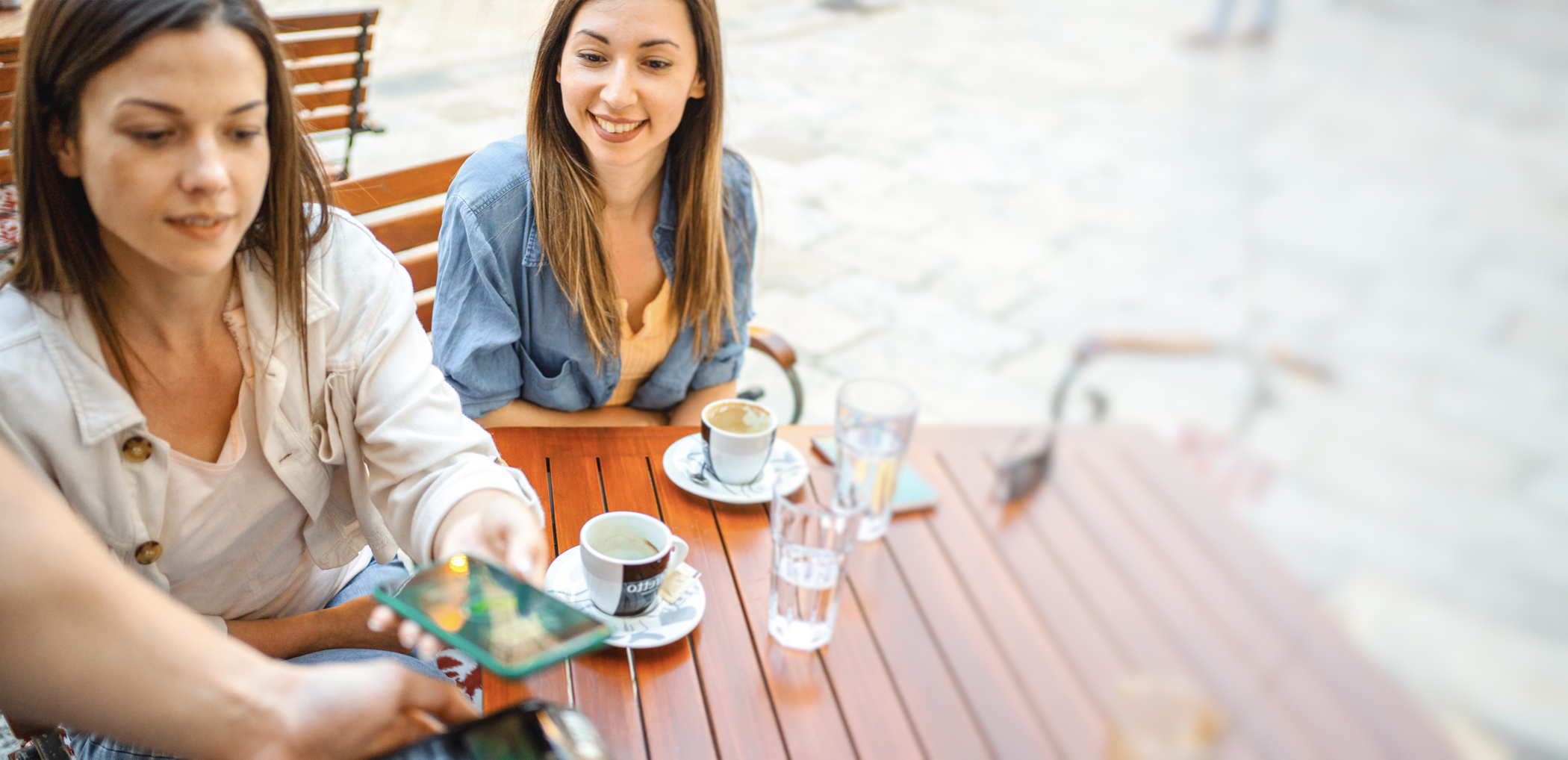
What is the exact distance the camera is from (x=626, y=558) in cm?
101

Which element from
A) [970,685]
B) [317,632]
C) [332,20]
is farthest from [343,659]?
[332,20]

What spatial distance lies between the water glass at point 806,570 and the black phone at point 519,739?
0.27 m

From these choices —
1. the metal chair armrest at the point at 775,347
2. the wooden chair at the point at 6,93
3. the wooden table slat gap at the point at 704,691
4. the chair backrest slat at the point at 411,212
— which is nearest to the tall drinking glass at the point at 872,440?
the wooden table slat gap at the point at 704,691

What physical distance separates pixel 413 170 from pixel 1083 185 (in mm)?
1520

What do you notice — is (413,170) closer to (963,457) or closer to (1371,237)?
(963,457)

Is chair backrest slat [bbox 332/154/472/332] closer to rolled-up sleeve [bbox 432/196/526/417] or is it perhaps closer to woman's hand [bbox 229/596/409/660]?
rolled-up sleeve [bbox 432/196/526/417]

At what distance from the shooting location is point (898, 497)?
122 centimetres

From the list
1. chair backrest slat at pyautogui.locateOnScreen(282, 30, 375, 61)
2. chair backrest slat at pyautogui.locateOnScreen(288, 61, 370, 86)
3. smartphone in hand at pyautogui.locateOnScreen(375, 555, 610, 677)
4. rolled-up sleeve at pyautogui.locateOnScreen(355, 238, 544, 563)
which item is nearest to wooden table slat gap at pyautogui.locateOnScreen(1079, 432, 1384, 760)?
smartphone in hand at pyautogui.locateOnScreen(375, 555, 610, 677)

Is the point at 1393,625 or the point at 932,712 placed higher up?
the point at 1393,625

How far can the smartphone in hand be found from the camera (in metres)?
0.73

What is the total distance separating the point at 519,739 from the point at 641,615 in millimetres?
255

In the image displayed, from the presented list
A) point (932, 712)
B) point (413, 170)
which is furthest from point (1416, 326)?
point (413, 170)

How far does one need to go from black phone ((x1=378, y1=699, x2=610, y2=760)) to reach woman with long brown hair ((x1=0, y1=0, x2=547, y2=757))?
103mm

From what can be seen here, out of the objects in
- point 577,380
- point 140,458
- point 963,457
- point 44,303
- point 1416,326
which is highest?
point 1416,326
